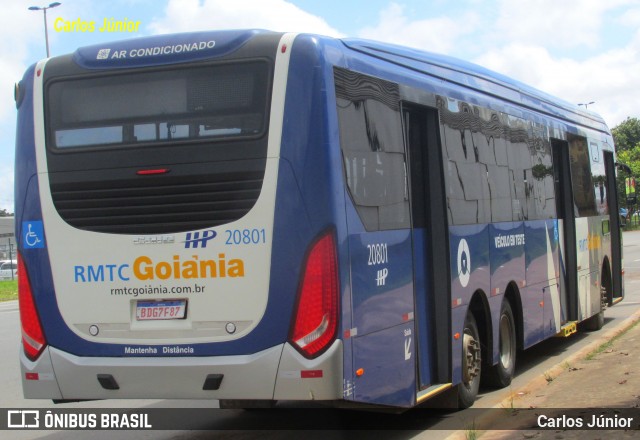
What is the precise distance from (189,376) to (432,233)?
2799mm

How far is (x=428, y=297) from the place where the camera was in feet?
28.6

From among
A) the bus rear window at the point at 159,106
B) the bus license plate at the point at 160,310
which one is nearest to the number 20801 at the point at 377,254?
the bus rear window at the point at 159,106

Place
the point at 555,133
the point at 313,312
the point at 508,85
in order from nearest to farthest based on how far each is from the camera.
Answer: the point at 313,312, the point at 508,85, the point at 555,133

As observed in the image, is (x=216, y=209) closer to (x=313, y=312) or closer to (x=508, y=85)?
(x=313, y=312)

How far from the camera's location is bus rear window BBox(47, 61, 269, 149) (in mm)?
7078

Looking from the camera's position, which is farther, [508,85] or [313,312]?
[508,85]

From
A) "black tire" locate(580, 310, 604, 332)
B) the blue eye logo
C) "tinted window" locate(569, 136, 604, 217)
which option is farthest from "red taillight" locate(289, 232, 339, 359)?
"black tire" locate(580, 310, 604, 332)

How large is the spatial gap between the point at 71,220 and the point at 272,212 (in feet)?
5.34

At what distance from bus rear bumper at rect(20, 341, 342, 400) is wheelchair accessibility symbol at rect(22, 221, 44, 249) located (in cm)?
80

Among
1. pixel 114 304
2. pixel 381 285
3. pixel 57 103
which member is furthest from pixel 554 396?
pixel 57 103

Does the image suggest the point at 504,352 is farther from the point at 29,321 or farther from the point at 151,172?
the point at 29,321

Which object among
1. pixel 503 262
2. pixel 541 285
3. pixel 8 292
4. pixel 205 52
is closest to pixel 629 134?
pixel 8 292

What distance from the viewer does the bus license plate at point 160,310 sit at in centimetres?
712

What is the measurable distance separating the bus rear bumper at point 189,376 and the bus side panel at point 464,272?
241 cm
